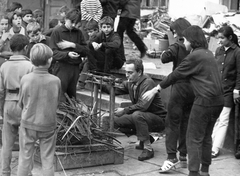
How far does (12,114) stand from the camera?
5.62m

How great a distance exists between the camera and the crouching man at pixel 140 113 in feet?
22.1

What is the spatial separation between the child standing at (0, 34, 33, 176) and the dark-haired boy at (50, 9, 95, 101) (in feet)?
4.84

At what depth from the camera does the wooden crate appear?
242 inches

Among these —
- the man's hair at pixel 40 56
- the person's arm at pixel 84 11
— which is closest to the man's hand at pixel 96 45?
the person's arm at pixel 84 11

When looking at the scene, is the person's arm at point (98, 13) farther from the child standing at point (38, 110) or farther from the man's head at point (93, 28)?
the child standing at point (38, 110)

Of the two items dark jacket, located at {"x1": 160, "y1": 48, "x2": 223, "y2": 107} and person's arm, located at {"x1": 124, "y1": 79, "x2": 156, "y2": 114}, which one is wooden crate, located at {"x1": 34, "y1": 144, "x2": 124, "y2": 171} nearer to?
person's arm, located at {"x1": 124, "y1": 79, "x2": 156, "y2": 114}

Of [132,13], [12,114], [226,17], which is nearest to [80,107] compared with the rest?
[12,114]

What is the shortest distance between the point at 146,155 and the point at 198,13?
20.9 feet

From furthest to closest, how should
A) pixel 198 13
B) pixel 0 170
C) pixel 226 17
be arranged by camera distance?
pixel 198 13, pixel 226 17, pixel 0 170

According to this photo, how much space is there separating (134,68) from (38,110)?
2.04 metres

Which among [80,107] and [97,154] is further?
[80,107]

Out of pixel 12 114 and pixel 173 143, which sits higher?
pixel 12 114

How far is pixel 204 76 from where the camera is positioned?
5.60 m

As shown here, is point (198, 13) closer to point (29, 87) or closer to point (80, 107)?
point (80, 107)
